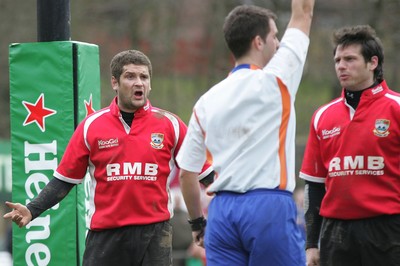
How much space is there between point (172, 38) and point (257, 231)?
841 inches

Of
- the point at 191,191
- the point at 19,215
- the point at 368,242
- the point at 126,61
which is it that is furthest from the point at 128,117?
the point at 368,242

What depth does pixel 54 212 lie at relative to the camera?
366 inches

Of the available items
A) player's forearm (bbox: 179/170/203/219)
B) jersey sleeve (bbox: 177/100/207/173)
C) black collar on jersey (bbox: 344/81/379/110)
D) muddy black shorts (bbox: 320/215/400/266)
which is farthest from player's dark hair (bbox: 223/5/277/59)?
muddy black shorts (bbox: 320/215/400/266)

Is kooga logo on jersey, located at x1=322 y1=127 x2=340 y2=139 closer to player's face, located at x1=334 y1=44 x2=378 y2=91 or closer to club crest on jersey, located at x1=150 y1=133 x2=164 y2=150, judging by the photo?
player's face, located at x1=334 y1=44 x2=378 y2=91

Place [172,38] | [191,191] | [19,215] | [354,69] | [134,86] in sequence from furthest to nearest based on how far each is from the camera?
1. [172,38]
2. [134,86]
3. [19,215]
4. [354,69]
5. [191,191]

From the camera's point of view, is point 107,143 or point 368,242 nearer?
point 368,242

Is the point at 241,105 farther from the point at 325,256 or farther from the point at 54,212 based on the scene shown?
the point at 54,212

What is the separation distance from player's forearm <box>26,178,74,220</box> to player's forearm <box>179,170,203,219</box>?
4.45ft

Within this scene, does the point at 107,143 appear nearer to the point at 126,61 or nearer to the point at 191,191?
the point at 126,61

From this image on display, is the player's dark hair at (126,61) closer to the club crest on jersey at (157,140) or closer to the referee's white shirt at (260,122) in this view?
the club crest on jersey at (157,140)

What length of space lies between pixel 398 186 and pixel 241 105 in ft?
5.44

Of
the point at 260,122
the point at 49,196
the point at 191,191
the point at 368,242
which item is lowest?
the point at 368,242

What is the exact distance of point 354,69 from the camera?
26.0 ft

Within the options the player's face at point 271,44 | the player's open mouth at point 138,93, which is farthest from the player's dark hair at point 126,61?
the player's face at point 271,44
